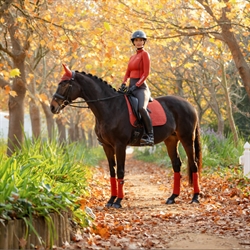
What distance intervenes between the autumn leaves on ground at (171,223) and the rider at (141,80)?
145 cm

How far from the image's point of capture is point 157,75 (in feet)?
85.3

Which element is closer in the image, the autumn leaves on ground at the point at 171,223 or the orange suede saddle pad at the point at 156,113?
the autumn leaves on ground at the point at 171,223

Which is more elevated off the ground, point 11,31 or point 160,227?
point 11,31

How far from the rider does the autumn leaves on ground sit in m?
1.45

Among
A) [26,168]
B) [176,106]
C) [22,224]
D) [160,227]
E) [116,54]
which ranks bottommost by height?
[160,227]

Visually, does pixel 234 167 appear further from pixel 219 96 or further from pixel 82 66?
pixel 219 96

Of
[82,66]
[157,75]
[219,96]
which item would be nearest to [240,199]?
[82,66]

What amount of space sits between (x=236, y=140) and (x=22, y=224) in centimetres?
1315

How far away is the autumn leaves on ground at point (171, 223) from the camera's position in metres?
5.75

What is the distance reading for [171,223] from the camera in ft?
23.7

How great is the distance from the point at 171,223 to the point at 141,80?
9.47 feet

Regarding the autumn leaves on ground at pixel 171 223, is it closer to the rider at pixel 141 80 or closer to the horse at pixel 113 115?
the horse at pixel 113 115

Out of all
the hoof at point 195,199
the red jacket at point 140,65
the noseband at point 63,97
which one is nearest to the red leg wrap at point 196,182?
the hoof at point 195,199

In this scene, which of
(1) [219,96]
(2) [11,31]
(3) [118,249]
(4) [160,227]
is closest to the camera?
(3) [118,249]
